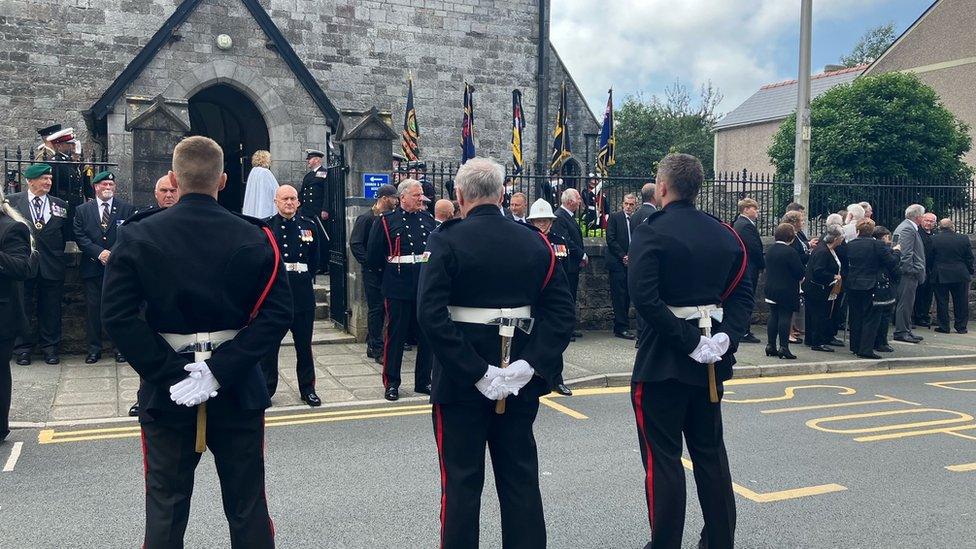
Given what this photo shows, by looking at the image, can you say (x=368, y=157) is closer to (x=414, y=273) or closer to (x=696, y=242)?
(x=414, y=273)

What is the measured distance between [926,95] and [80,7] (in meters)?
19.4

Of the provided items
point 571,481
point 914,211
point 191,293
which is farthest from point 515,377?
point 914,211

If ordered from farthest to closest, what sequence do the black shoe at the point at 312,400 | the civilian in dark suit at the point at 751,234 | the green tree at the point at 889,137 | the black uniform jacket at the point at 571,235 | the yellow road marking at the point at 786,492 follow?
the green tree at the point at 889,137 → the civilian in dark suit at the point at 751,234 → the black uniform jacket at the point at 571,235 → the black shoe at the point at 312,400 → the yellow road marking at the point at 786,492

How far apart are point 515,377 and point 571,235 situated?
7550mm

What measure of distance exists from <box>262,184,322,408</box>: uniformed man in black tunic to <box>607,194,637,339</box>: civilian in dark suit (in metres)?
5.26

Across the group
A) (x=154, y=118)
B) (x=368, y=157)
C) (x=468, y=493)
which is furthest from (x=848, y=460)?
(x=154, y=118)

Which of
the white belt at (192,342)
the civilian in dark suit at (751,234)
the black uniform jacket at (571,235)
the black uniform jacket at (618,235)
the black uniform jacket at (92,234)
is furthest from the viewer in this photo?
the black uniform jacket at (618,235)

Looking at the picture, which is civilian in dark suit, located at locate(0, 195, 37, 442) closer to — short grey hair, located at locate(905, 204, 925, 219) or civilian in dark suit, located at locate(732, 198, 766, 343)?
civilian in dark suit, located at locate(732, 198, 766, 343)

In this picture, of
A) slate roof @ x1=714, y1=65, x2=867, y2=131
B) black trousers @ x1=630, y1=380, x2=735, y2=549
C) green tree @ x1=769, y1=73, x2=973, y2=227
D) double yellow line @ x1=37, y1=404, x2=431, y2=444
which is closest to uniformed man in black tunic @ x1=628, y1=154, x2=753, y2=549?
black trousers @ x1=630, y1=380, x2=735, y2=549

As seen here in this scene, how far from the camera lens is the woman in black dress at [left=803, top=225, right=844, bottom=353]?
1151cm

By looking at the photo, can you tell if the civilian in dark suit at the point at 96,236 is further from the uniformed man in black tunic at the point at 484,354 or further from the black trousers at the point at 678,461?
the black trousers at the point at 678,461

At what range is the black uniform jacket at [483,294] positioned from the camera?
3.70 m

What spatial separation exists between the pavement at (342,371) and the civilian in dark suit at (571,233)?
3.39 feet

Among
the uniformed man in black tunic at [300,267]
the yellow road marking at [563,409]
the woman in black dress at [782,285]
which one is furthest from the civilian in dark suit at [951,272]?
the uniformed man in black tunic at [300,267]
